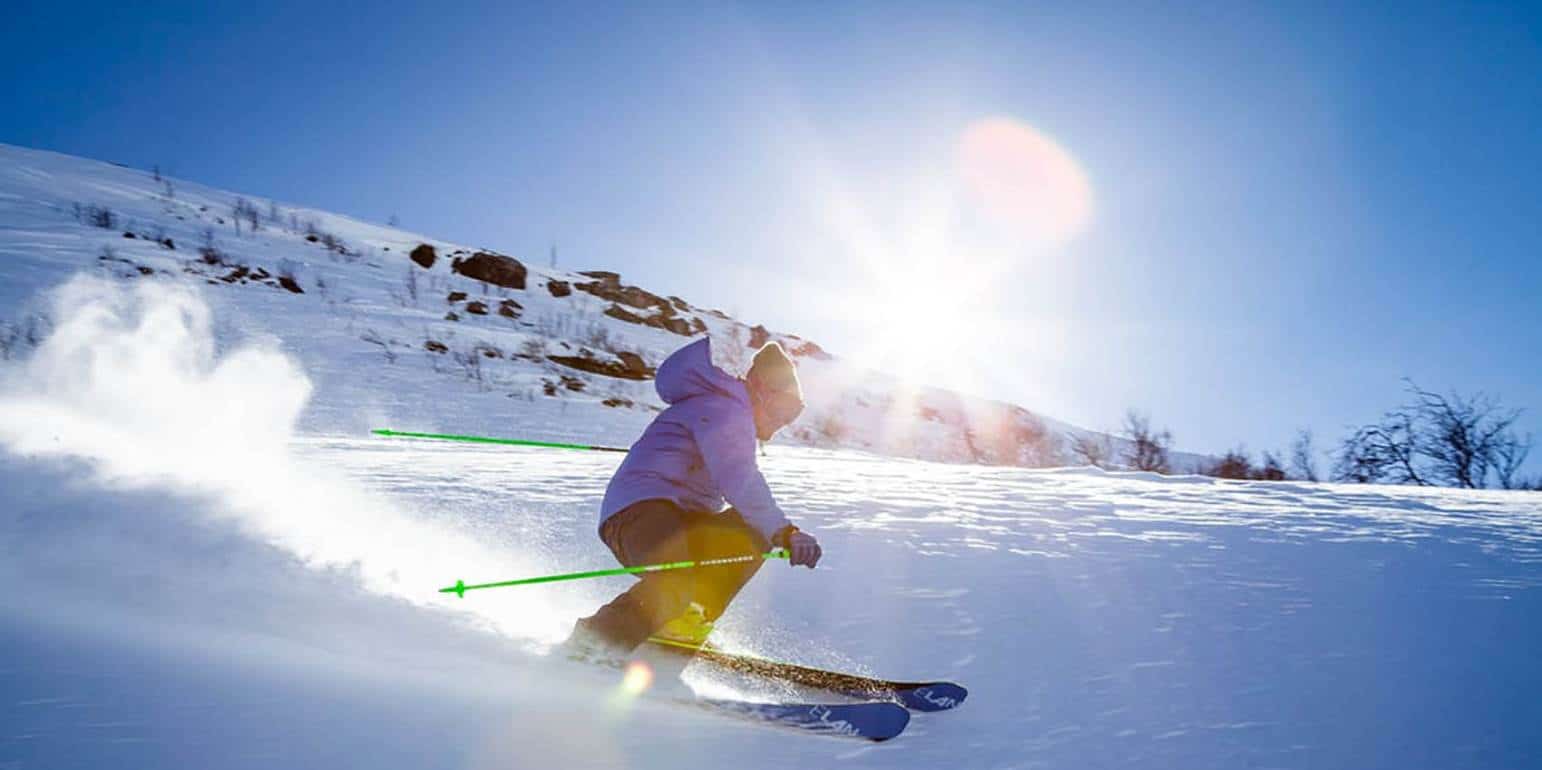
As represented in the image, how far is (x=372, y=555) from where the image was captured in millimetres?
3789

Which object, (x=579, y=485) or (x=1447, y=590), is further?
(x=579, y=485)

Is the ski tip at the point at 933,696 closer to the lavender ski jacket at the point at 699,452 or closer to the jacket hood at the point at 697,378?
the lavender ski jacket at the point at 699,452

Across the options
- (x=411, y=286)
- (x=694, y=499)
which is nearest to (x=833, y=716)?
(x=694, y=499)

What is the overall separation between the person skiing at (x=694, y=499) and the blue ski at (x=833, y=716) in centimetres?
47

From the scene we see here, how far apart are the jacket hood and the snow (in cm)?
101

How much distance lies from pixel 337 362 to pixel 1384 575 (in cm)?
1643

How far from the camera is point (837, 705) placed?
8.33ft

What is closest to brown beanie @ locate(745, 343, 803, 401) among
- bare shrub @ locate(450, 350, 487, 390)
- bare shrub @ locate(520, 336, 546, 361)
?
bare shrub @ locate(450, 350, 487, 390)

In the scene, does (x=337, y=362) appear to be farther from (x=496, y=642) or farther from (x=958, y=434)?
(x=958, y=434)

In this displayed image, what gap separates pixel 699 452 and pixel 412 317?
20.7 m

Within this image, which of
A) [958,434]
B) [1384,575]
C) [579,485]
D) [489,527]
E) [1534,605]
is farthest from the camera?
[958,434]

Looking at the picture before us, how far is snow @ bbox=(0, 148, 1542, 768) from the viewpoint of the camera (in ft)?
6.99

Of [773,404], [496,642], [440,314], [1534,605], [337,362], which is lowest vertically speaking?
[496,642]

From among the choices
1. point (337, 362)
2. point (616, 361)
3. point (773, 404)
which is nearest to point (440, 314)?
point (616, 361)
